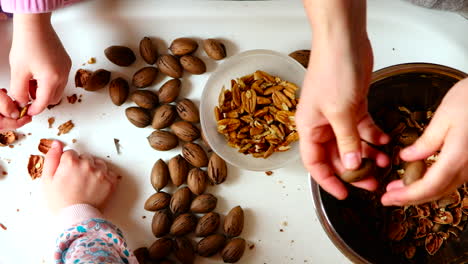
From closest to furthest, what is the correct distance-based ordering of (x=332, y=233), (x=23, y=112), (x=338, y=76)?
1. (x=338, y=76)
2. (x=332, y=233)
3. (x=23, y=112)

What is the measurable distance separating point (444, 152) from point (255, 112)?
0.41m

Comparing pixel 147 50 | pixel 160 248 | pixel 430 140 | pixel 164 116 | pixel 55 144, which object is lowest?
pixel 160 248

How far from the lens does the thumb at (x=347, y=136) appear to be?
0.58m

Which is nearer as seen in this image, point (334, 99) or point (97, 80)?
→ point (334, 99)

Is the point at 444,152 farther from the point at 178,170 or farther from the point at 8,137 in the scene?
the point at 8,137

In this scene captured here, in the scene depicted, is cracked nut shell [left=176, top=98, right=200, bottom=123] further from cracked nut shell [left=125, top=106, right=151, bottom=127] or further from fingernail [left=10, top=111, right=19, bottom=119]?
fingernail [left=10, top=111, right=19, bottom=119]

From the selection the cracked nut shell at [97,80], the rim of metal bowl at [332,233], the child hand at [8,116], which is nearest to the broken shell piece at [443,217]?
the rim of metal bowl at [332,233]

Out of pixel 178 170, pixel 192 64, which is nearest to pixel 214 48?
pixel 192 64

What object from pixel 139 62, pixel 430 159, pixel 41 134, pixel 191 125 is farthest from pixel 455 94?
pixel 41 134

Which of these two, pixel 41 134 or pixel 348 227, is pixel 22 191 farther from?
pixel 348 227

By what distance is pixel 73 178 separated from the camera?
3.04 feet

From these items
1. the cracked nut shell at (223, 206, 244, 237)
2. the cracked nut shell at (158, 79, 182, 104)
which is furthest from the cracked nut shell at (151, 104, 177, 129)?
the cracked nut shell at (223, 206, 244, 237)

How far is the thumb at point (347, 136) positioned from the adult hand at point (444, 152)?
0.26ft

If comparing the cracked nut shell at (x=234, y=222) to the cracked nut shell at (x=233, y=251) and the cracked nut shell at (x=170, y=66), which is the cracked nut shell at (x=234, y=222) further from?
the cracked nut shell at (x=170, y=66)
